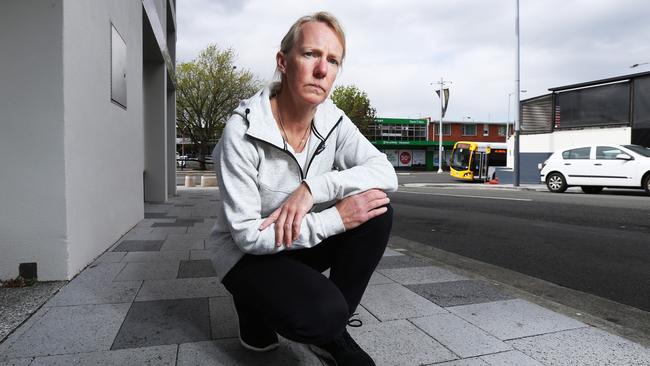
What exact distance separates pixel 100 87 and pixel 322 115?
3078 millimetres

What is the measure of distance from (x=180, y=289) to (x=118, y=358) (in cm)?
115

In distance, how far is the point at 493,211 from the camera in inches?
361

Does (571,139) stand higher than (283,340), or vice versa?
(571,139)

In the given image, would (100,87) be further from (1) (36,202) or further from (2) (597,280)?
(2) (597,280)

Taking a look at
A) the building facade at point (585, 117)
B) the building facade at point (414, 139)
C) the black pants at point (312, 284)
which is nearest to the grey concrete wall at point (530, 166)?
the building facade at point (585, 117)

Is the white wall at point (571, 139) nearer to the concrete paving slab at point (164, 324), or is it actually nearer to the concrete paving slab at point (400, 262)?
the concrete paving slab at point (400, 262)

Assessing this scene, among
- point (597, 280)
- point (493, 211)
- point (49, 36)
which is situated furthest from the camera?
point (493, 211)

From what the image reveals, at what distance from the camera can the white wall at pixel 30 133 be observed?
3.09m

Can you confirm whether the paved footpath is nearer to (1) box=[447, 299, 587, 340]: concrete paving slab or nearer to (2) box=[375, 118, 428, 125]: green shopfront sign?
(1) box=[447, 299, 587, 340]: concrete paving slab

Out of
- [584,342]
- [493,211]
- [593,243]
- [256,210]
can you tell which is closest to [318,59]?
[256,210]

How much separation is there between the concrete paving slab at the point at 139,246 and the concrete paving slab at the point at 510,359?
11.6ft

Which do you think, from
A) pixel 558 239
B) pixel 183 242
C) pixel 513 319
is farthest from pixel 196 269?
pixel 558 239

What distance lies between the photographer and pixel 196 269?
379 centimetres

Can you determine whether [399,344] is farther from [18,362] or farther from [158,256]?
[158,256]
